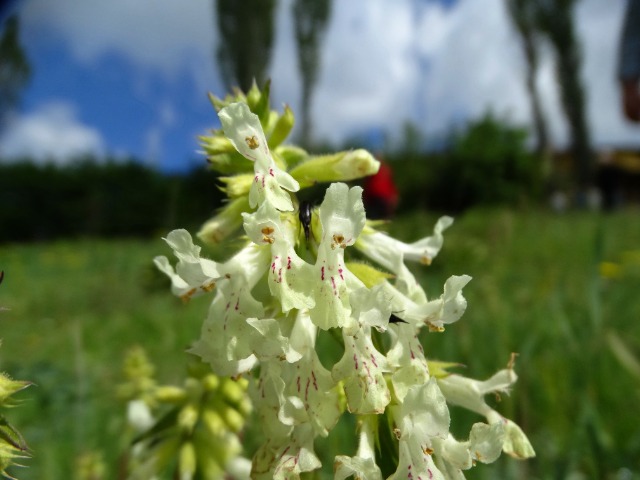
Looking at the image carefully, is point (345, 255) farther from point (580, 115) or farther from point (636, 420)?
point (580, 115)

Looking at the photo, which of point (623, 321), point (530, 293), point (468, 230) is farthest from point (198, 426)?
point (468, 230)

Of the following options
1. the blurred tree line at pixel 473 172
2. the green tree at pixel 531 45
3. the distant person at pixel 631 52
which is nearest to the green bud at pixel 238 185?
the blurred tree line at pixel 473 172

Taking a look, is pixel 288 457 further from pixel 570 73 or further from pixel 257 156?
pixel 570 73

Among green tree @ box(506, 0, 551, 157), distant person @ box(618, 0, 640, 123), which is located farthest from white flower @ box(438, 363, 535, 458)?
green tree @ box(506, 0, 551, 157)

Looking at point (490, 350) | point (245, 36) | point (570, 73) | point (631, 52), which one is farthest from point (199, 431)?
point (570, 73)

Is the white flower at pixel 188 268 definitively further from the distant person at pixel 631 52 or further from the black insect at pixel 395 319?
the distant person at pixel 631 52
